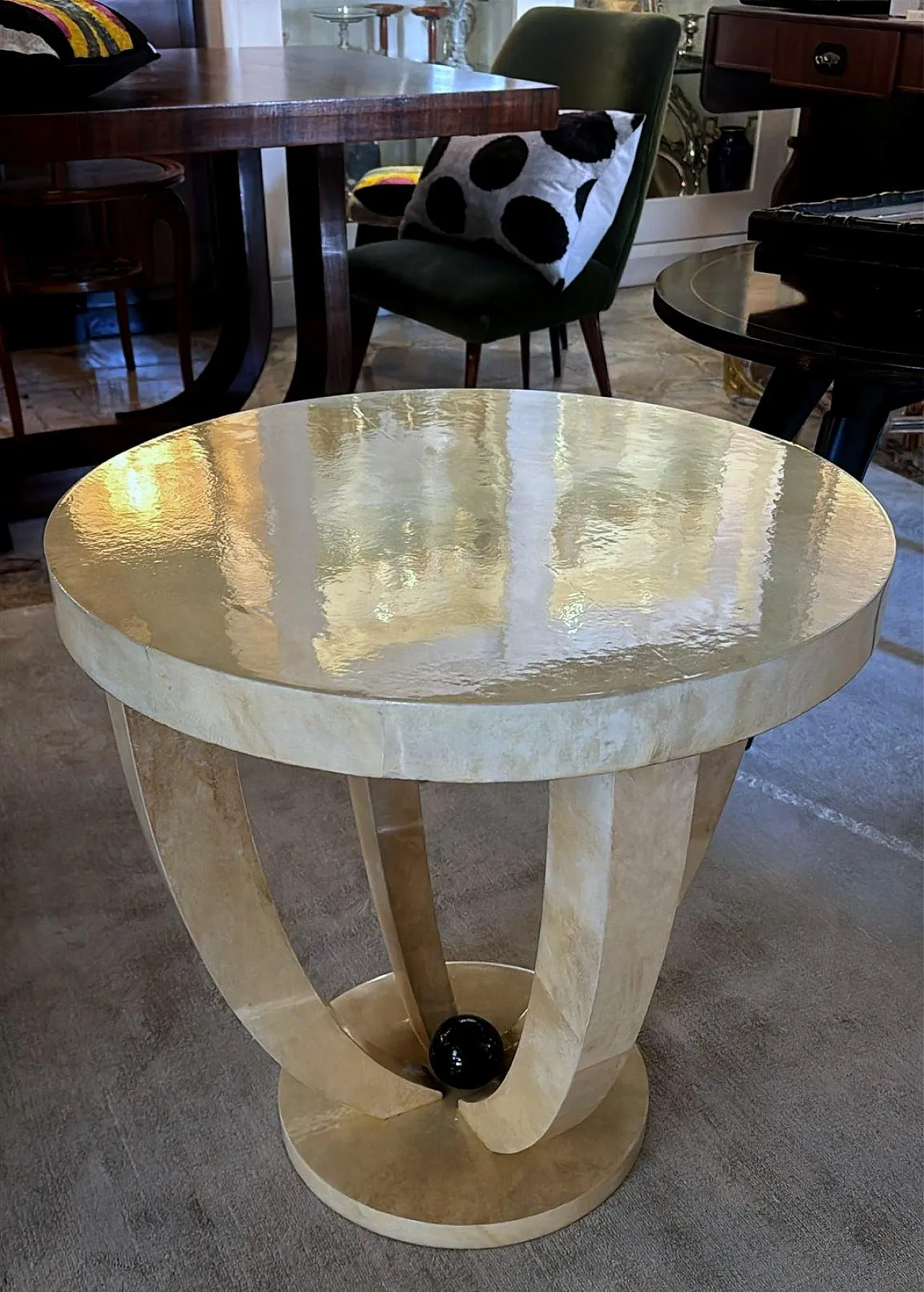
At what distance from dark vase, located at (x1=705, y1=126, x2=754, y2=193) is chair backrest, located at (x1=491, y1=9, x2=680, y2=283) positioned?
1.79 meters

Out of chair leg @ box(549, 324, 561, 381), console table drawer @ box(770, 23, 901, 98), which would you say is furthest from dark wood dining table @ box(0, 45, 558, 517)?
console table drawer @ box(770, 23, 901, 98)

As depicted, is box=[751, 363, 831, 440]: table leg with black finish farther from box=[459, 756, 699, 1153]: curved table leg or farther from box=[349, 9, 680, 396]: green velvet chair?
box=[349, 9, 680, 396]: green velvet chair

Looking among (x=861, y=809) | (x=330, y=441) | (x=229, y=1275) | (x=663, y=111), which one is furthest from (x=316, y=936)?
(x=663, y=111)

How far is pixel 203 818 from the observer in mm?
972

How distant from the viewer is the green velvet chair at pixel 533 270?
280 cm

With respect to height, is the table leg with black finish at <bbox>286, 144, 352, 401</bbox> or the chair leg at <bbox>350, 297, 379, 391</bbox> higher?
the table leg with black finish at <bbox>286, 144, 352, 401</bbox>

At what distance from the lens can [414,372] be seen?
12.1 feet

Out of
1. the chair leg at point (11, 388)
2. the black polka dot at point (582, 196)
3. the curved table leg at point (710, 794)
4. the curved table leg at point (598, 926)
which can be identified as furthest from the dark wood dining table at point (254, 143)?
the curved table leg at point (598, 926)

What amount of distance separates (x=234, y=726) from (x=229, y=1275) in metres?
0.58

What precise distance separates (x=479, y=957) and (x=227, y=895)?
0.51 metres

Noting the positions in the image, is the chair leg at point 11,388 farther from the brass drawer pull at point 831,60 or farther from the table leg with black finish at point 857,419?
the brass drawer pull at point 831,60

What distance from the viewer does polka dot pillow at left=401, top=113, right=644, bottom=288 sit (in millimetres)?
2754

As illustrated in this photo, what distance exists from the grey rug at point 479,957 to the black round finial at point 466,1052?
0.51ft

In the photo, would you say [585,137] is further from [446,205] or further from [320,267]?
[320,267]
